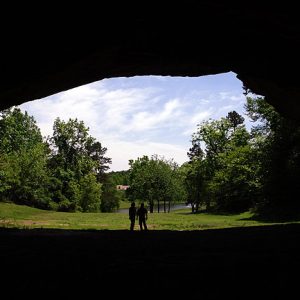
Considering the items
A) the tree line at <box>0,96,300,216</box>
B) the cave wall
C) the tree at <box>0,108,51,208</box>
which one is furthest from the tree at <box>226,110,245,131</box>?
the cave wall

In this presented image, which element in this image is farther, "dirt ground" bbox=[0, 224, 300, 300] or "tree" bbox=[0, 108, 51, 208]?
"tree" bbox=[0, 108, 51, 208]

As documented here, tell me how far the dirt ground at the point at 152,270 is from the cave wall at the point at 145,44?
6366 mm

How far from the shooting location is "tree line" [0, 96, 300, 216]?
105 ft

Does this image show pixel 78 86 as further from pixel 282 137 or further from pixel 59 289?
pixel 282 137

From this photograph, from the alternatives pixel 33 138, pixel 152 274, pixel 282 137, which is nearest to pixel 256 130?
pixel 282 137

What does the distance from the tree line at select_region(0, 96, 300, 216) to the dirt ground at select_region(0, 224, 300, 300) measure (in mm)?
23658

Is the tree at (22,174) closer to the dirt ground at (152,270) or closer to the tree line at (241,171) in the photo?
the tree line at (241,171)

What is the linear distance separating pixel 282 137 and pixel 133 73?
22163mm

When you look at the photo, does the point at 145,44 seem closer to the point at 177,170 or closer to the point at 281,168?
the point at 281,168

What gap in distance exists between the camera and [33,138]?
74.1 meters

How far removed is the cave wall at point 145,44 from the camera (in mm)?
10500

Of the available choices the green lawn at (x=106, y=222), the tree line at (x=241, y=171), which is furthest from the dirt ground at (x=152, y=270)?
the tree line at (x=241, y=171)

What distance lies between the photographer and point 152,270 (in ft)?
18.5

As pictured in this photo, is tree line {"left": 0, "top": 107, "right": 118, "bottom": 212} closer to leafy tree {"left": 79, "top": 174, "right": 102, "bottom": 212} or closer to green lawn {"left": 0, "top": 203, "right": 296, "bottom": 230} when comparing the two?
leafy tree {"left": 79, "top": 174, "right": 102, "bottom": 212}
